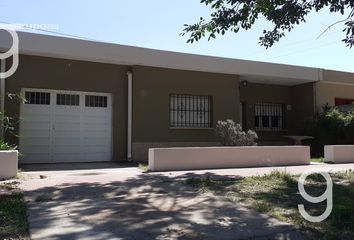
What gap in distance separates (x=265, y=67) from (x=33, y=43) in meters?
9.32

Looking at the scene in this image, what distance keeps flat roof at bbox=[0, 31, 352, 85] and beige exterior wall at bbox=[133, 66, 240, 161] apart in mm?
376

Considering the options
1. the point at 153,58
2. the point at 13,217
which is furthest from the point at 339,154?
the point at 13,217

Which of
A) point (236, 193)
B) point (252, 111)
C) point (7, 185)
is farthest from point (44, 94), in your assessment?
point (252, 111)

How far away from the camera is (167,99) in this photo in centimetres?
1662

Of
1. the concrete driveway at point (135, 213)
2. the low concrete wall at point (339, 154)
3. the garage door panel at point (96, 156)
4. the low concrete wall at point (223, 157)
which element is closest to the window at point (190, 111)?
the garage door panel at point (96, 156)

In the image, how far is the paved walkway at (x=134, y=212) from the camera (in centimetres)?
618

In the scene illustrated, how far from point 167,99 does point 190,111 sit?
1.26 m

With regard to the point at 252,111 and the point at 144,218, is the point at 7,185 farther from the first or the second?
the point at 252,111

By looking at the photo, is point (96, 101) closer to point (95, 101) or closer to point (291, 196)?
point (95, 101)

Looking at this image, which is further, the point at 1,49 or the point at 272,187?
the point at 1,49

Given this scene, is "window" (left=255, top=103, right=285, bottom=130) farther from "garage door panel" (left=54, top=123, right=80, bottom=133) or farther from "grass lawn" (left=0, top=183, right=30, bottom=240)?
"grass lawn" (left=0, top=183, right=30, bottom=240)

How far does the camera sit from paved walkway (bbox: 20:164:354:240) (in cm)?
618

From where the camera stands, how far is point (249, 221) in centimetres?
696

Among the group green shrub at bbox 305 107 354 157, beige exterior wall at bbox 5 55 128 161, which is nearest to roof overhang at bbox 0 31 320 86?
beige exterior wall at bbox 5 55 128 161
